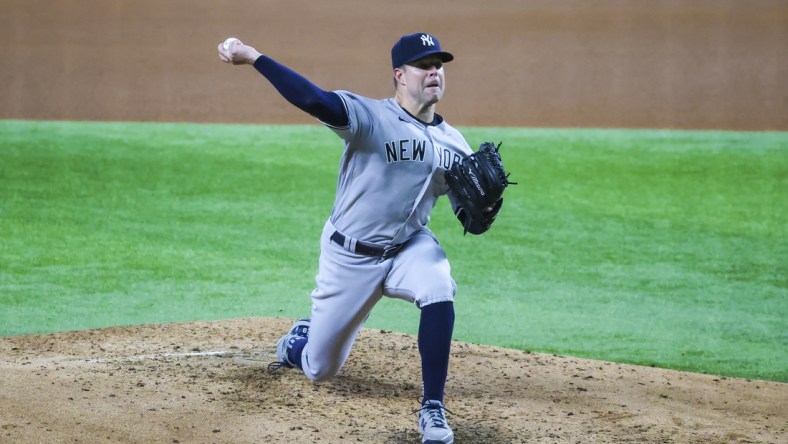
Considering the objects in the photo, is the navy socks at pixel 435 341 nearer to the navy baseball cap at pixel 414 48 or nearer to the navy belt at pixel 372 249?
the navy belt at pixel 372 249

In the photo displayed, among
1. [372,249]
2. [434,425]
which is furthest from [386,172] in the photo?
[434,425]

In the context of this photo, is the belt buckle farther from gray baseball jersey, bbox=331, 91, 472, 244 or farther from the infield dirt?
the infield dirt

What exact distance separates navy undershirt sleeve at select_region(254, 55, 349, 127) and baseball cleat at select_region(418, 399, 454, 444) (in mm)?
1127

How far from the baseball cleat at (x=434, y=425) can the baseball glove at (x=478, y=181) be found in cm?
78

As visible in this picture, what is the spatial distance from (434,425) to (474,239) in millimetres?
4448

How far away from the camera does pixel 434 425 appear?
3.74 m

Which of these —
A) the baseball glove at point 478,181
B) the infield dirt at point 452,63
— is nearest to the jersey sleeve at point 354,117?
the baseball glove at point 478,181

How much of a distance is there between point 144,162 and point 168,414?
6.51m

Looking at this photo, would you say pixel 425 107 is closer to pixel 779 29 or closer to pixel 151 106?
pixel 151 106

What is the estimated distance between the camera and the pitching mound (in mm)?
3887

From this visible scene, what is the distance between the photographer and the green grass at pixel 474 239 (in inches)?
238

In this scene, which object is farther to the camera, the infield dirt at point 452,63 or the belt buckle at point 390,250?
the infield dirt at point 452,63

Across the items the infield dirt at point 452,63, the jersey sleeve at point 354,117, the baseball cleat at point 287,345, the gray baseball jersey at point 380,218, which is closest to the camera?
the jersey sleeve at point 354,117

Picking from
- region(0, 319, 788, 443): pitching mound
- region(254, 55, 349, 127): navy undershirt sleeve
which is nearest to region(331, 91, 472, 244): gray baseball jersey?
region(254, 55, 349, 127): navy undershirt sleeve
